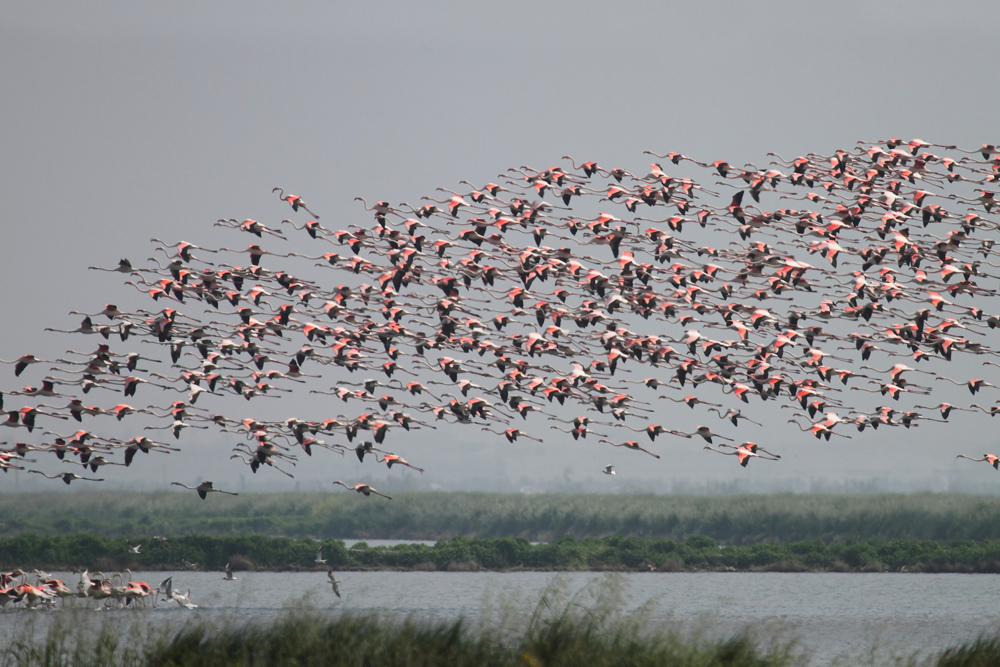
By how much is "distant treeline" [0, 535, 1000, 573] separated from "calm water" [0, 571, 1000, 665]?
1.11 m

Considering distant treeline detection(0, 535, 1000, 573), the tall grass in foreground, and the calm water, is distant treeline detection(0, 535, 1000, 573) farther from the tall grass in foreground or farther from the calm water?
the tall grass in foreground

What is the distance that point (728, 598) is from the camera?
4503 cm

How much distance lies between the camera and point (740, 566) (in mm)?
58938

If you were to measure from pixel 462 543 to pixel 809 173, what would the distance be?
1506 inches

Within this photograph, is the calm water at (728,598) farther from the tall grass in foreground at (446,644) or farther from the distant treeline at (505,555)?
the tall grass in foreground at (446,644)

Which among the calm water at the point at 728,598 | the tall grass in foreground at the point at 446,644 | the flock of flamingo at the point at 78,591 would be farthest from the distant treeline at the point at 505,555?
the tall grass in foreground at the point at 446,644

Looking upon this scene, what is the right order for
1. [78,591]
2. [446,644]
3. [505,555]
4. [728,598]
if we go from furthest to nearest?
[505,555], [728,598], [78,591], [446,644]

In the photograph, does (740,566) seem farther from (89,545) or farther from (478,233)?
(478,233)

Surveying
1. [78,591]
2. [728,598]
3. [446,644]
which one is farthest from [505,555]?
[446,644]

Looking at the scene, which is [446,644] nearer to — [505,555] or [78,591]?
[78,591]

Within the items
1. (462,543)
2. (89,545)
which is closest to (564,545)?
(462,543)

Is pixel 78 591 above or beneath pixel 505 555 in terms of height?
above

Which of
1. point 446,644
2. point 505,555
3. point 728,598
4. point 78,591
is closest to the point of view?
point 446,644

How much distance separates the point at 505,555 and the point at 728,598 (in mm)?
16385
